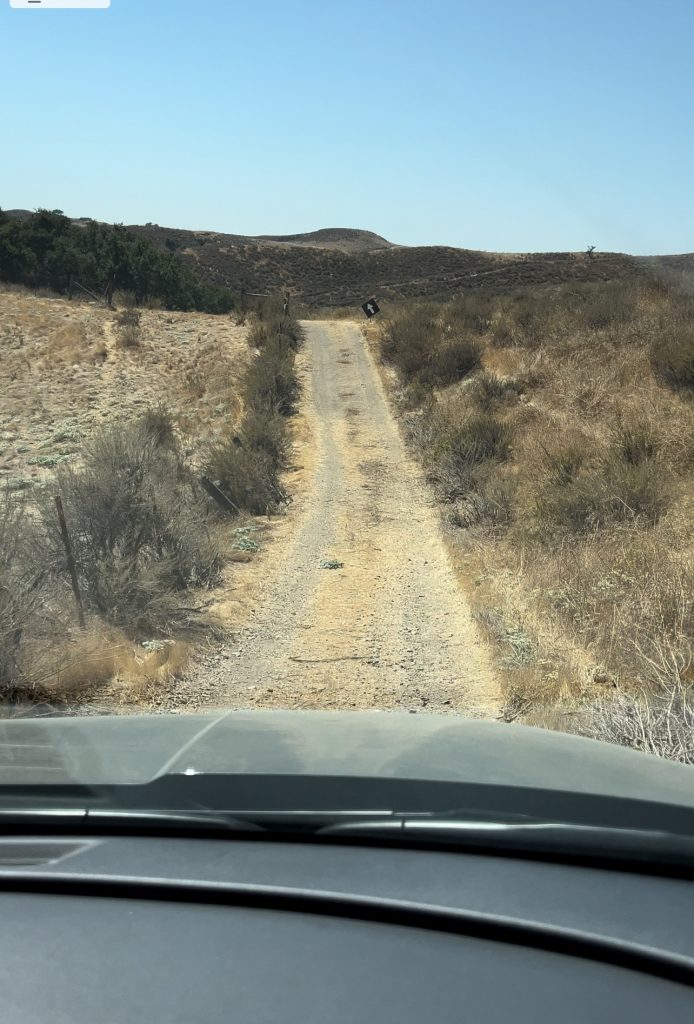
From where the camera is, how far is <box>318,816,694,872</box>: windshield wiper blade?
2.13 m

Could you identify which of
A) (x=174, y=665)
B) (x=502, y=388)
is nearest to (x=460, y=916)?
(x=174, y=665)

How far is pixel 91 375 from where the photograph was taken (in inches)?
1027

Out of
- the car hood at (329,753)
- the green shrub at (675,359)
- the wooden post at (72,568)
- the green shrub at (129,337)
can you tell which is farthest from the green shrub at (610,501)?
the green shrub at (129,337)

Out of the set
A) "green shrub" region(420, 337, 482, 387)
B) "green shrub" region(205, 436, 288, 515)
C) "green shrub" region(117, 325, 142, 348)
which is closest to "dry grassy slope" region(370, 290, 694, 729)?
"green shrub" region(420, 337, 482, 387)

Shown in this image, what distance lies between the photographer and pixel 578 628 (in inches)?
309

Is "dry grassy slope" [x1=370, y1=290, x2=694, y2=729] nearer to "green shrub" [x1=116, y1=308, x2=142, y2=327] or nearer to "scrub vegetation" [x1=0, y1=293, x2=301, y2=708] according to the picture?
"scrub vegetation" [x1=0, y1=293, x2=301, y2=708]

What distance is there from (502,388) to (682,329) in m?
3.97

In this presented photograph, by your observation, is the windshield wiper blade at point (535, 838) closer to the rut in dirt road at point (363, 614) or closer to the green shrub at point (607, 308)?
the rut in dirt road at point (363, 614)

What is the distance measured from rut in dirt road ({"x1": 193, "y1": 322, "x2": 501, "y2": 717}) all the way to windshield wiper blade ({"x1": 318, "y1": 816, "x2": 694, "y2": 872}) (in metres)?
4.56

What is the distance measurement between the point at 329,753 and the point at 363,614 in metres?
6.72

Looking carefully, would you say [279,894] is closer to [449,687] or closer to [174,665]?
[449,687]

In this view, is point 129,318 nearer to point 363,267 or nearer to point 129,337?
point 129,337

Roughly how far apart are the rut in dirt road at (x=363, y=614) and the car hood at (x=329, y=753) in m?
3.57

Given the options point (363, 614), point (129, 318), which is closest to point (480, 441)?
point (363, 614)
